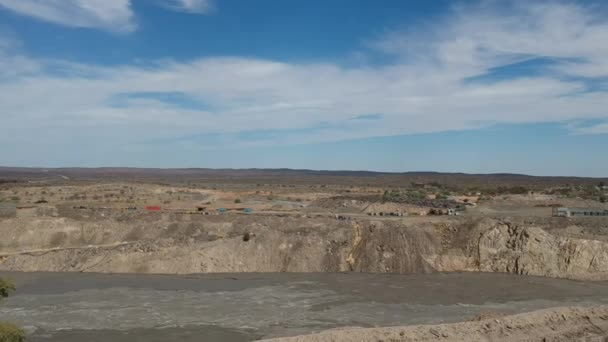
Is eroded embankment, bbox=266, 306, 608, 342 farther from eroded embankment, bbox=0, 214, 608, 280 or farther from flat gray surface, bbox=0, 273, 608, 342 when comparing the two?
eroded embankment, bbox=0, 214, 608, 280

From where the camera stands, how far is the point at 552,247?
37562mm

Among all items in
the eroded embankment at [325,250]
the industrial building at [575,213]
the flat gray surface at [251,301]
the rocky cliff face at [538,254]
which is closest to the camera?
the flat gray surface at [251,301]

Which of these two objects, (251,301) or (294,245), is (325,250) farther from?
(251,301)

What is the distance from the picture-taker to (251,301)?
2908 cm

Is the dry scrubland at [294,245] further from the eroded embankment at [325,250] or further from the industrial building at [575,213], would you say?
the industrial building at [575,213]

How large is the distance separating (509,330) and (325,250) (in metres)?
19.9

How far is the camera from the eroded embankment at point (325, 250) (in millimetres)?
37125

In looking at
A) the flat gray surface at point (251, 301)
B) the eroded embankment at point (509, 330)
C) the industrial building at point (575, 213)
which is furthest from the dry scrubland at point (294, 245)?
the eroded embankment at point (509, 330)

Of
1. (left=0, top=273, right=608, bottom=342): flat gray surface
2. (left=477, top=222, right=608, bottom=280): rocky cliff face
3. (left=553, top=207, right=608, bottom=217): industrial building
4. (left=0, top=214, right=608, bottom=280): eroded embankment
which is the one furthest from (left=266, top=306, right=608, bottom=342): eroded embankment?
(left=553, top=207, right=608, bottom=217): industrial building

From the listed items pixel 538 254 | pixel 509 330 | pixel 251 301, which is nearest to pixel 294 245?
pixel 251 301

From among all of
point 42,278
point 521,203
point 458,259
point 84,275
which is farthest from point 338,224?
point 521,203

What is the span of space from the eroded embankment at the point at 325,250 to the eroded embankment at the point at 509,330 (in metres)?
15.4

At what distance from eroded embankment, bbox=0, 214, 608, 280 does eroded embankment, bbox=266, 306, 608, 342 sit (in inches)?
606

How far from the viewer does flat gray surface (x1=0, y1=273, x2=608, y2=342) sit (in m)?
24.0
